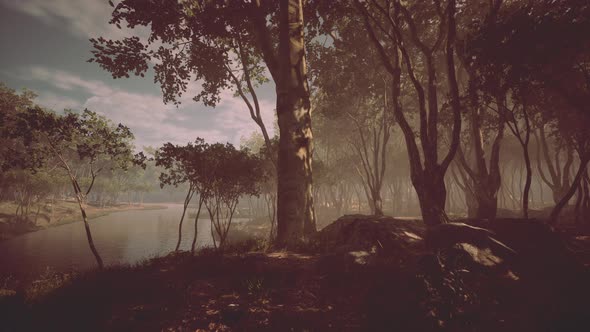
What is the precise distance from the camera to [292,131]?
10133 millimetres

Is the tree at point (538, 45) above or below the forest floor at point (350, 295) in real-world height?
above

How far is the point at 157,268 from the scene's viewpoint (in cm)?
723

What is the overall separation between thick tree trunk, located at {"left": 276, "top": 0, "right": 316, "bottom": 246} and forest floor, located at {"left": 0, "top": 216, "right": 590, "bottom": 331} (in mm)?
3131

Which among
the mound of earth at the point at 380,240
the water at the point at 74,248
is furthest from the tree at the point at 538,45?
the water at the point at 74,248

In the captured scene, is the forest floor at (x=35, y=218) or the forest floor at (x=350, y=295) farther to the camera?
the forest floor at (x=35, y=218)

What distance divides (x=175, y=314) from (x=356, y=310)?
136 inches

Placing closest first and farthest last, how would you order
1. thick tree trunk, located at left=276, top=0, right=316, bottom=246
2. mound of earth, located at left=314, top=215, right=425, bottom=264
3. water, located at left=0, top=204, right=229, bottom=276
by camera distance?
mound of earth, located at left=314, top=215, right=425, bottom=264 → thick tree trunk, located at left=276, top=0, right=316, bottom=246 → water, located at left=0, top=204, right=229, bottom=276

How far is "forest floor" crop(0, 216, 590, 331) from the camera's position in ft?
13.3

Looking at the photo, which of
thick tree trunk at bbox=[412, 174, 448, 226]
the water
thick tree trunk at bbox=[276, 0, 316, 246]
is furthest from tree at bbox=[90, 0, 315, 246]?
the water

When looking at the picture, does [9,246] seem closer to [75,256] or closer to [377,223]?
[75,256]

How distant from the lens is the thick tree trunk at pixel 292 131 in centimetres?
979

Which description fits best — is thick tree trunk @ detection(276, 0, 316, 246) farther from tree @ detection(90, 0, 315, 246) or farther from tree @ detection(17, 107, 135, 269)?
tree @ detection(17, 107, 135, 269)

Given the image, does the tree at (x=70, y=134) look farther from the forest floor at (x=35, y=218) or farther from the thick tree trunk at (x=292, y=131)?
the forest floor at (x=35, y=218)

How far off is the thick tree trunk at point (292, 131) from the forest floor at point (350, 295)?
3.13 meters
